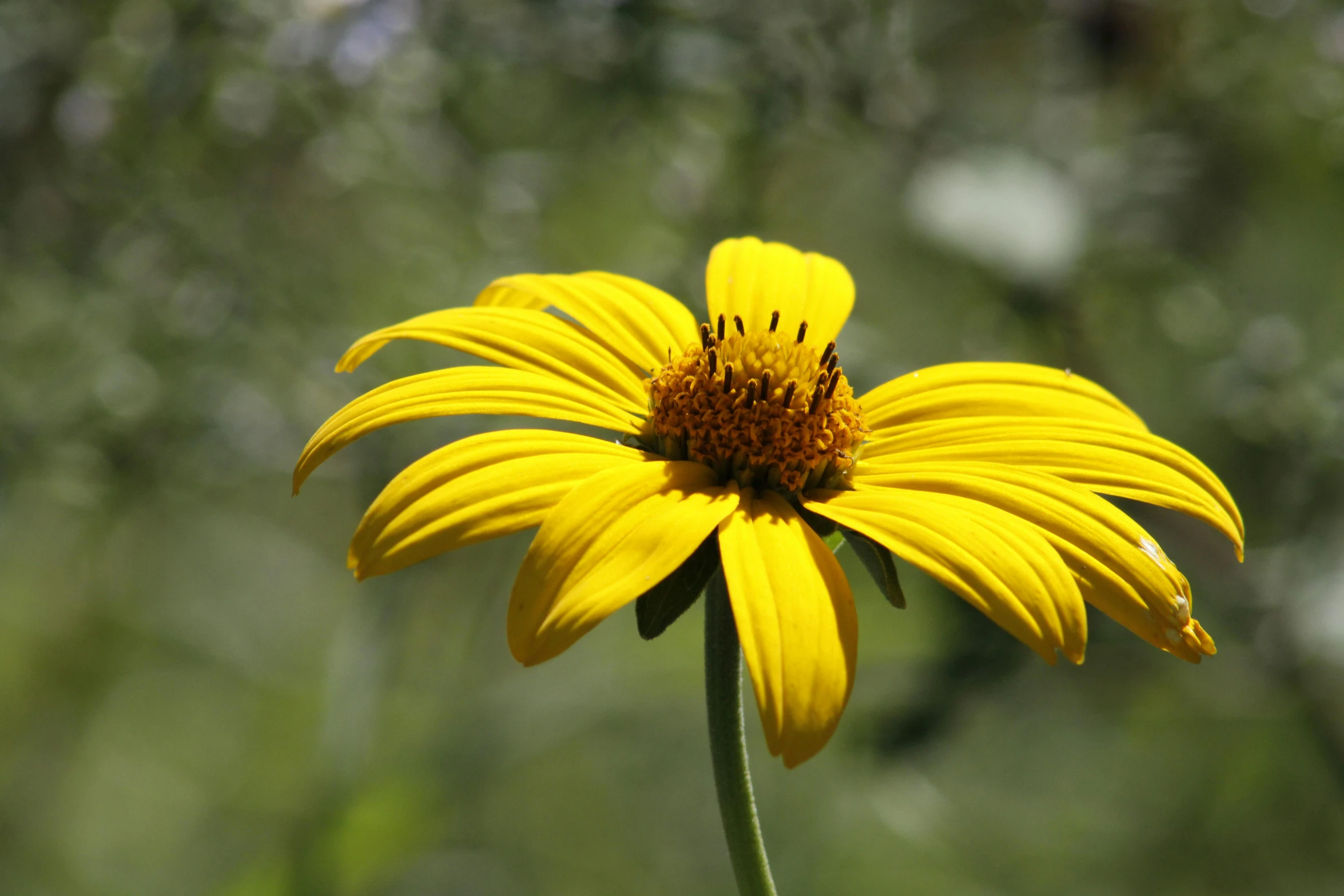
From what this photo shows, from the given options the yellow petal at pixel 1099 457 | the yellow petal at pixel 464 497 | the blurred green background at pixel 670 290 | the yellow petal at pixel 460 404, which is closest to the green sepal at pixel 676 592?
the yellow petal at pixel 464 497

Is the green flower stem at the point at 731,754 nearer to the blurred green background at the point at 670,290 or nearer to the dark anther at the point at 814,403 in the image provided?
the dark anther at the point at 814,403

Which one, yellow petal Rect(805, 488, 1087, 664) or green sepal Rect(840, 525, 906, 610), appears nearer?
yellow petal Rect(805, 488, 1087, 664)

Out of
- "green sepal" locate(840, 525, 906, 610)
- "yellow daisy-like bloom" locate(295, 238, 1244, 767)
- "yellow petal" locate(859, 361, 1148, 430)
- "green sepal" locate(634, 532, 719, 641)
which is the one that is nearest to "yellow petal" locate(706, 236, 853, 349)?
"yellow daisy-like bloom" locate(295, 238, 1244, 767)

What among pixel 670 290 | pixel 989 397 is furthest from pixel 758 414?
pixel 670 290

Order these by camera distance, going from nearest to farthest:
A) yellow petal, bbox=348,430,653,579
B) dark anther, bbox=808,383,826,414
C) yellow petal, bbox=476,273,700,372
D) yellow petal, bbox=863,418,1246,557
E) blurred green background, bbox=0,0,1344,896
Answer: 1. yellow petal, bbox=348,430,653,579
2. yellow petal, bbox=863,418,1246,557
3. dark anther, bbox=808,383,826,414
4. yellow petal, bbox=476,273,700,372
5. blurred green background, bbox=0,0,1344,896

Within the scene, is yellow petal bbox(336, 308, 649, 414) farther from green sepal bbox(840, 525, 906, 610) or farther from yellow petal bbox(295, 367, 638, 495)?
green sepal bbox(840, 525, 906, 610)
